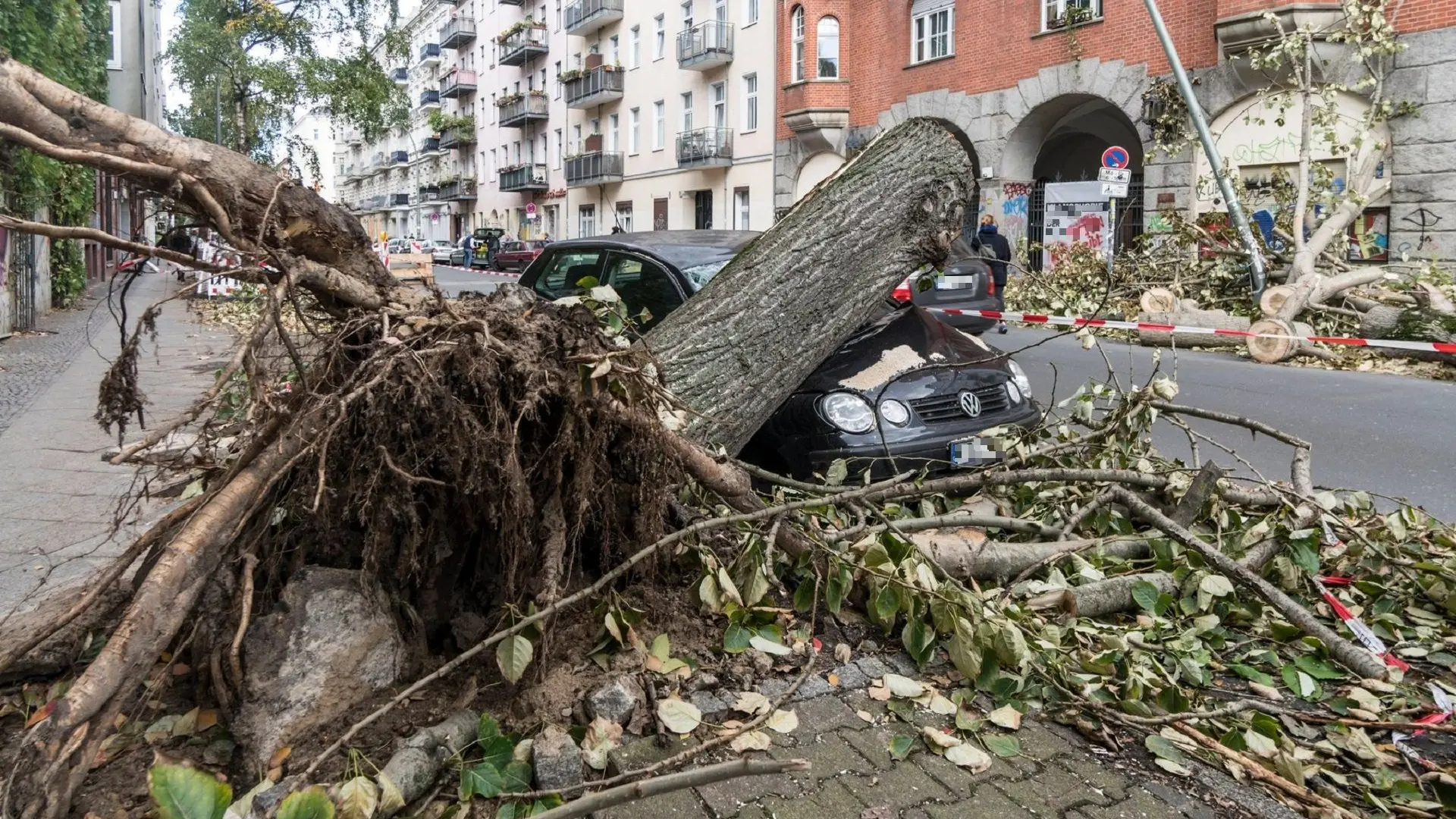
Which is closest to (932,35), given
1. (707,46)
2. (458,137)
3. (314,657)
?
(707,46)

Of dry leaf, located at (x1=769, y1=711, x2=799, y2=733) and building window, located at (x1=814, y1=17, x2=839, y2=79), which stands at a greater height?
building window, located at (x1=814, y1=17, x2=839, y2=79)

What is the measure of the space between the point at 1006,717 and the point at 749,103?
33323 millimetres

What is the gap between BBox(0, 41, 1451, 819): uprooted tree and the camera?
2.50 meters

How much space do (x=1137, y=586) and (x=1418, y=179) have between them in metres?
15.7

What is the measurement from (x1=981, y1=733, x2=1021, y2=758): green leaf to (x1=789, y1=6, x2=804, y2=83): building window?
96.1ft

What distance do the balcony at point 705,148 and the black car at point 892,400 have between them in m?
29.7

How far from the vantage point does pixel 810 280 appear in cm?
458

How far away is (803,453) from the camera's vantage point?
4.92 metres

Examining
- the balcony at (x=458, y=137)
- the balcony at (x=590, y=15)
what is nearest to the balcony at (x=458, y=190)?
the balcony at (x=458, y=137)

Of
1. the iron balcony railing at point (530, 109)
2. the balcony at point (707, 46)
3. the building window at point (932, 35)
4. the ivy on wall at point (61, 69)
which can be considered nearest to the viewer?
the ivy on wall at point (61, 69)

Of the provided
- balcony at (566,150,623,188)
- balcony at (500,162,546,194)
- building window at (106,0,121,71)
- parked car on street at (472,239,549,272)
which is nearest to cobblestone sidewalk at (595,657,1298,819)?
building window at (106,0,121,71)

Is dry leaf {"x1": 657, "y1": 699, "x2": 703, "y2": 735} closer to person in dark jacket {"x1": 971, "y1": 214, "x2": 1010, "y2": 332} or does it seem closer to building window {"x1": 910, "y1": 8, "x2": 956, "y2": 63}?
person in dark jacket {"x1": 971, "y1": 214, "x2": 1010, "y2": 332}

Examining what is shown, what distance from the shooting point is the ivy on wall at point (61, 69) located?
1145 cm

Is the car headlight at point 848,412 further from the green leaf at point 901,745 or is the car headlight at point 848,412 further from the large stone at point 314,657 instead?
the large stone at point 314,657
